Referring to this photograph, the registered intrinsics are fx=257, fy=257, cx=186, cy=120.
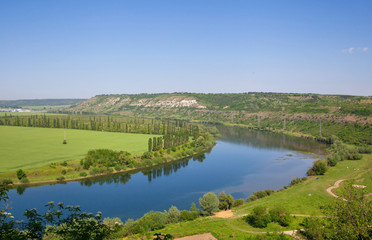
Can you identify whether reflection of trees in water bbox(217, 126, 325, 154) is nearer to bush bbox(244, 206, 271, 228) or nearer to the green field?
the green field

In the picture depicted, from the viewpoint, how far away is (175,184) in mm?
50969

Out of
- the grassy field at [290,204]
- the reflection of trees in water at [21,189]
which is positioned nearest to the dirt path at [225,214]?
the grassy field at [290,204]

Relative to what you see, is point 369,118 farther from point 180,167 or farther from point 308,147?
point 180,167

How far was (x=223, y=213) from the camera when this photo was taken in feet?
117

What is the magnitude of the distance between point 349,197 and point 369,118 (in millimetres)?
104331

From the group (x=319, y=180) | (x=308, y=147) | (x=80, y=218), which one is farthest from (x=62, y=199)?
(x=308, y=147)

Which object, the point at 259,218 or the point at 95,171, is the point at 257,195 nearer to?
the point at 259,218

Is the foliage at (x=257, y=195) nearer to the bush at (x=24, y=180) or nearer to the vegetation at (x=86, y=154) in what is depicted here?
the vegetation at (x=86, y=154)

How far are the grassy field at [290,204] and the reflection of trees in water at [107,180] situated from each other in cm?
2468

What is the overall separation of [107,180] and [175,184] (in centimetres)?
1397

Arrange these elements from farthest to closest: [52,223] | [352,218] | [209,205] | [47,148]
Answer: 1. [47,148]
2. [209,205]
3. [352,218]
4. [52,223]

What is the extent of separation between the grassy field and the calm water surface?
6199 millimetres

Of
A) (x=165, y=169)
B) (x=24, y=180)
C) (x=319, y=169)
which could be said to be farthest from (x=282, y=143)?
(x=24, y=180)

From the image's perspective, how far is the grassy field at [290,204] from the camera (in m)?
27.6
